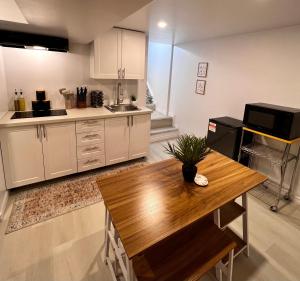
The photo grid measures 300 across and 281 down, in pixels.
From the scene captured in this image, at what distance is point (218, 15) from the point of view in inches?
91.8

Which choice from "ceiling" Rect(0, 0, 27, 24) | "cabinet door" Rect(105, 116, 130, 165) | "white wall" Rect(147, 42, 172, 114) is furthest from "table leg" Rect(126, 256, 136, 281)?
"white wall" Rect(147, 42, 172, 114)

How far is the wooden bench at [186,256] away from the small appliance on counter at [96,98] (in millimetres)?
2560

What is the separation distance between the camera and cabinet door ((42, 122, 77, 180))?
261 centimetres

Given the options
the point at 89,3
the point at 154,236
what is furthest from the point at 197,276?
the point at 89,3

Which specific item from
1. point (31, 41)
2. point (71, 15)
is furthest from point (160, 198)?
point (31, 41)

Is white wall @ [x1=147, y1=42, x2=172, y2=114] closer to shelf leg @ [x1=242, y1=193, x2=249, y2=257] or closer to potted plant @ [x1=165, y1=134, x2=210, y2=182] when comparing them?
shelf leg @ [x1=242, y1=193, x2=249, y2=257]

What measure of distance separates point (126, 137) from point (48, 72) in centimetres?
151

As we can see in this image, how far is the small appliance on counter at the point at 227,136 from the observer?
295 cm

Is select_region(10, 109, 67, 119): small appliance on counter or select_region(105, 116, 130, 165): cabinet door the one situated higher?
select_region(10, 109, 67, 119): small appliance on counter

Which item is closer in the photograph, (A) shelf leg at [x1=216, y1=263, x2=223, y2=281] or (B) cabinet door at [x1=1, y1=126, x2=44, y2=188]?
(A) shelf leg at [x1=216, y1=263, x2=223, y2=281]

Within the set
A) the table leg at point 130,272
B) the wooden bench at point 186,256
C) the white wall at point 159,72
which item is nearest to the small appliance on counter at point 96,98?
the white wall at point 159,72

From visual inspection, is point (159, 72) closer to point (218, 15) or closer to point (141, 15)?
point (141, 15)

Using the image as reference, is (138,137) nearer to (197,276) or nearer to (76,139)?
(76,139)

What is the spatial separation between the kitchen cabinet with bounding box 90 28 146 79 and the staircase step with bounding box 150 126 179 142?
1662mm
